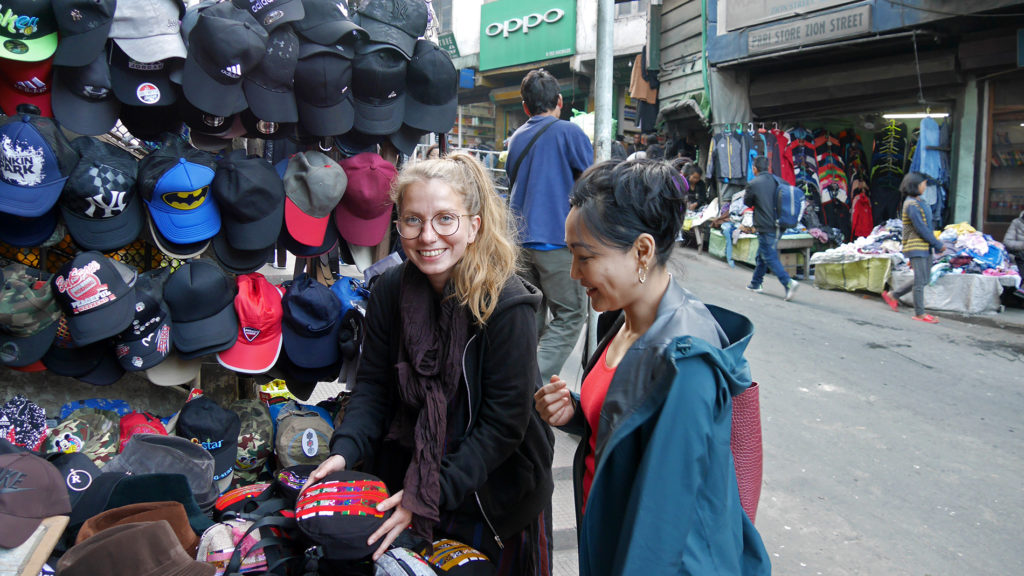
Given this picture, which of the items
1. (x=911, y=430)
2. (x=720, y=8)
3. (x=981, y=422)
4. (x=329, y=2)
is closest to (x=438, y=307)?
(x=329, y=2)

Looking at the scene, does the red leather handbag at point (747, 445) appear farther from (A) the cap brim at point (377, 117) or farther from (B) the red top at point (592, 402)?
(A) the cap brim at point (377, 117)

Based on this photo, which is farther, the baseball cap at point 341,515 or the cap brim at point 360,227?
the cap brim at point 360,227

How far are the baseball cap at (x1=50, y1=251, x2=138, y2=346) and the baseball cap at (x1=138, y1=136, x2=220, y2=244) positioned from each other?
0.87 ft

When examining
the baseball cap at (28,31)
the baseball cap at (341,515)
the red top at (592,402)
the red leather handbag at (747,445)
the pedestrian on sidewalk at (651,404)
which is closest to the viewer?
the pedestrian on sidewalk at (651,404)

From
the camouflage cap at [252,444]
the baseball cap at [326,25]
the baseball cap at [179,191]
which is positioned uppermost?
the baseball cap at [326,25]

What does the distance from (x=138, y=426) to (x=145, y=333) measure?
47cm

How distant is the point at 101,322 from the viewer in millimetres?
2543

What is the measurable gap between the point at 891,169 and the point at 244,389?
463 inches

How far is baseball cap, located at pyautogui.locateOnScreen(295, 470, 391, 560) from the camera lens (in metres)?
1.73

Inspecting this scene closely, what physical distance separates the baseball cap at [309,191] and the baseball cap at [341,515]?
4.76 ft

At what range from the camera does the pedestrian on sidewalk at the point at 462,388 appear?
6.29 feet

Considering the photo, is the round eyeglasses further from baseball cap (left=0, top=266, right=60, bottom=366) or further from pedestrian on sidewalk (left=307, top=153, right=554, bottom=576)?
baseball cap (left=0, top=266, right=60, bottom=366)

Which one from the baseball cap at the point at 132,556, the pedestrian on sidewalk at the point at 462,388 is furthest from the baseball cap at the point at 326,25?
the baseball cap at the point at 132,556

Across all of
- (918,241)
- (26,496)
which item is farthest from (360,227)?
(918,241)
